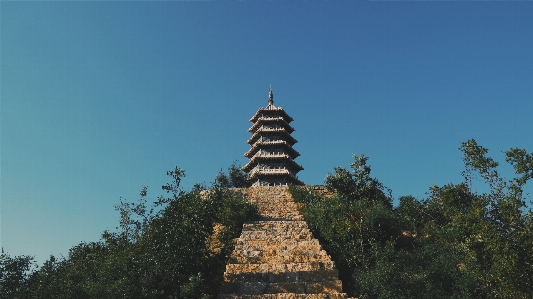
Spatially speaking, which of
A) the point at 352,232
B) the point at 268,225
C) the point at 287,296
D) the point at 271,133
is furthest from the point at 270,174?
the point at 287,296

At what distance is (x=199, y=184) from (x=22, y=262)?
22.5ft

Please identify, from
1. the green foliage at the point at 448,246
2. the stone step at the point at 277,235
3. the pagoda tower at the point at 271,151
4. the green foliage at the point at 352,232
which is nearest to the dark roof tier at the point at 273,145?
the pagoda tower at the point at 271,151

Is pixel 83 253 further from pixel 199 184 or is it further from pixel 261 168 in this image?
pixel 261 168

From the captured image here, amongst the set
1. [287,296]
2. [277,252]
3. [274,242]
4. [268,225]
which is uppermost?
[268,225]

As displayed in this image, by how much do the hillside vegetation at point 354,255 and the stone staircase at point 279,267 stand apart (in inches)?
36.5

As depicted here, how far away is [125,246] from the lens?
14234 millimetres

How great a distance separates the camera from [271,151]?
1485 inches

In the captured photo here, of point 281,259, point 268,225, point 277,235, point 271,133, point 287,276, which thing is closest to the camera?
point 287,276

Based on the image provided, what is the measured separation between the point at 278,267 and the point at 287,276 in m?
Answer: 0.53

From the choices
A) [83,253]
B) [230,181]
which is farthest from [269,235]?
[230,181]

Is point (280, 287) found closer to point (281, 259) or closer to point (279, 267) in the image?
point (279, 267)

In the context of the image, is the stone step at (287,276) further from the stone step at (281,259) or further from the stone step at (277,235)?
the stone step at (277,235)

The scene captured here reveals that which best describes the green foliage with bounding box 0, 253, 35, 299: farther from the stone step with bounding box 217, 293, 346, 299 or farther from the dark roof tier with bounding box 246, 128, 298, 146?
the dark roof tier with bounding box 246, 128, 298, 146

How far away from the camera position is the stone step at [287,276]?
37.7 feet
